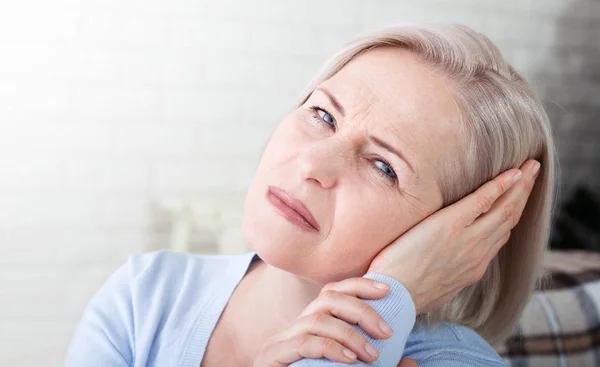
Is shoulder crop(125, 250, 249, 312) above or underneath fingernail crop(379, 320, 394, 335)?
underneath

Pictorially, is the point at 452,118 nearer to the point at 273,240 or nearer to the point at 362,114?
the point at 362,114

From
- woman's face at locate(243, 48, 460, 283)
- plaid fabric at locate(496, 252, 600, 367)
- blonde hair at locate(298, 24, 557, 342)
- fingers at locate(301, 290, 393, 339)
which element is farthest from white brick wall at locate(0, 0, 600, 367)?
fingers at locate(301, 290, 393, 339)

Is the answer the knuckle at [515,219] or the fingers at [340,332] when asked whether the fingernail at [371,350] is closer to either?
the fingers at [340,332]

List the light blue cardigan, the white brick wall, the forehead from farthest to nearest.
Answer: the white brick wall → the light blue cardigan → the forehead

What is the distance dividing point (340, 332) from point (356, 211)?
16 cm

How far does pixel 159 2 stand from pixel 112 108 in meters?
0.33

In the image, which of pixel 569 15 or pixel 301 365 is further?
pixel 569 15

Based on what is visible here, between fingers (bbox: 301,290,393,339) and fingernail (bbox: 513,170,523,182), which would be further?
fingernail (bbox: 513,170,523,182)

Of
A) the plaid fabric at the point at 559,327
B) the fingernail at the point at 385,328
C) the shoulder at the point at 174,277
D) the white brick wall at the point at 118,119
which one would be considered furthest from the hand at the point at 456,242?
the white brick wall at the point at 118,119

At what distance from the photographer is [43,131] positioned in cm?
197

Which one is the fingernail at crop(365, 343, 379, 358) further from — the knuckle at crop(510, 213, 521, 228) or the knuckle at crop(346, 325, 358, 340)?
the knuckle at crop(510, 213, 521, 228)

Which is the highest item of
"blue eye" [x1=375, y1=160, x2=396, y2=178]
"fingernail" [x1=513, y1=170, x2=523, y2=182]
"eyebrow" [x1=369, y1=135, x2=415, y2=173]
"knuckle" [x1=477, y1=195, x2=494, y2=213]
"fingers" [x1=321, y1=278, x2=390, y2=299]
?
"eyebrow" [x1=369, y1=135, x2=415, y2=173]

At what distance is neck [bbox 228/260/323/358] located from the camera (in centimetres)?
104

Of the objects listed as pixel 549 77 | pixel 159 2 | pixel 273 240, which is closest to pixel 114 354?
pixel 273 240
